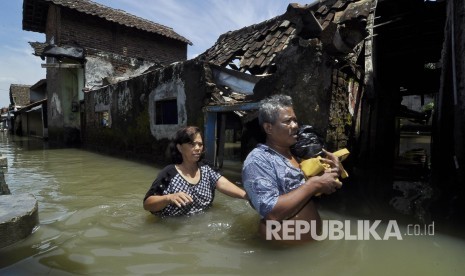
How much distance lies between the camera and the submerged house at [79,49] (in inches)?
650

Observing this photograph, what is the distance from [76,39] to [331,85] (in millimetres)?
16213

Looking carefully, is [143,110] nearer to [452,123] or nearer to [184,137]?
[184,137]

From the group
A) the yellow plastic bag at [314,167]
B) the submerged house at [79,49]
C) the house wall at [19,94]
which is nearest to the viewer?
the yellow plastic bag at [314,167]

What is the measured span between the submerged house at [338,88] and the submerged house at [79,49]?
425 cm

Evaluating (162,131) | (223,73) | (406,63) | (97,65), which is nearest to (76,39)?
(97,65)

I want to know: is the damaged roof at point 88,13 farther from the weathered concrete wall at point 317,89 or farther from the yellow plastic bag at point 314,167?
the yellow plastic bag at point 314,167

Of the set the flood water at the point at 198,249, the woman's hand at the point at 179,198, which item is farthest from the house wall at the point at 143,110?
the woman's hand at the point at 179,198

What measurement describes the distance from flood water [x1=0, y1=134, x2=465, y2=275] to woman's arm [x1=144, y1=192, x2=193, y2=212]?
0.32 meters

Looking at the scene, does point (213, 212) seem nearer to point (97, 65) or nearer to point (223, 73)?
point (223, 73)

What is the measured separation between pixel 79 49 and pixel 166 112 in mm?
9468

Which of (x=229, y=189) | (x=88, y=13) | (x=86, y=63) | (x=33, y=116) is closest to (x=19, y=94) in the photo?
(x=33, y=116)

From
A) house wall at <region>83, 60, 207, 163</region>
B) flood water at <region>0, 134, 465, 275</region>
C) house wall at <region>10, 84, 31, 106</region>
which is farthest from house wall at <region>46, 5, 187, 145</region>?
house wall at <region>10, 84, 31, 106</region>

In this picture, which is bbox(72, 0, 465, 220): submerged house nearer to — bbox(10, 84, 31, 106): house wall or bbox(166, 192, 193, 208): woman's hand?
bbox(166, 192, 193, 208): woman's hand

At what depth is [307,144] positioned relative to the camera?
262 centimetres
